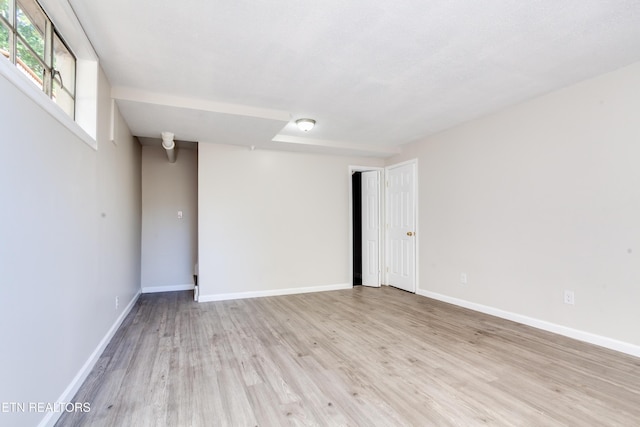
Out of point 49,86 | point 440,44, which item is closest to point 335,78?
point 440,44

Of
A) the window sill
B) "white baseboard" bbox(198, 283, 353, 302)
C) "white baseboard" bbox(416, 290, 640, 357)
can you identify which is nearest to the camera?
the window sill

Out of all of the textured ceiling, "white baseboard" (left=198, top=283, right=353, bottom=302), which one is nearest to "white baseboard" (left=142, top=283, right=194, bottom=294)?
"white baseboard" (left=198, top=283, right=353, bottom=302)

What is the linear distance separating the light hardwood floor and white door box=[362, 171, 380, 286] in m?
1.94

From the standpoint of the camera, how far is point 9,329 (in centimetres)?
129

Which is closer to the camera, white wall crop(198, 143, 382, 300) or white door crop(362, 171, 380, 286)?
white wall crop(198, 143, 382, 300)

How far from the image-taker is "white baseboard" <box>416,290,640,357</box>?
2631 mm

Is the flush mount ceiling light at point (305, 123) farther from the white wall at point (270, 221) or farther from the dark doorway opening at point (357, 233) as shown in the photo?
the dark doorway opening at point (357, 233)

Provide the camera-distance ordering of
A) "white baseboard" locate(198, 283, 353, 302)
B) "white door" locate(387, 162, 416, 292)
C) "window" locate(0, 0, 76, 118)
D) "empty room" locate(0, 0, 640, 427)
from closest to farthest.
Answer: "window" locate(0, 0, 76, 118)
"empty room" locate(0, 0, 640, 427)
"white baseboard" locate(198, 283, 353, 302)
"white door" locate(387, 162, 416, 292)

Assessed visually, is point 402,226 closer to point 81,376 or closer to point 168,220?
point 168,220

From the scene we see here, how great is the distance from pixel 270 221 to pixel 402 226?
223cm

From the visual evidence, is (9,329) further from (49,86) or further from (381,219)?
(381,219)

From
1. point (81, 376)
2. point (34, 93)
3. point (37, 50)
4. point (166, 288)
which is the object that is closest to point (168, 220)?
point (166, 288)

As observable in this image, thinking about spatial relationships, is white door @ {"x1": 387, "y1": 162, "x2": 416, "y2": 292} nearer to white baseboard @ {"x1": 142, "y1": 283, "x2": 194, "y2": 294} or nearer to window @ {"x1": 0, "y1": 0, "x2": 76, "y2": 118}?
white baseboard @ {"x1": 142, "y1": 283, "x2": 194, "y2": 294}

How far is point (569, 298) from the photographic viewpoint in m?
3.02
